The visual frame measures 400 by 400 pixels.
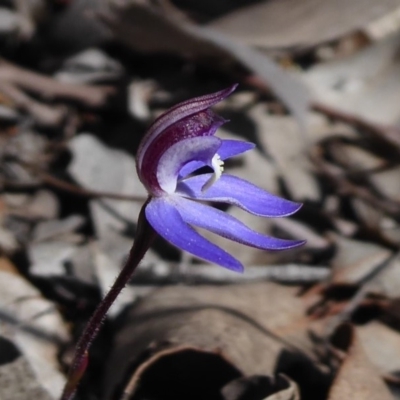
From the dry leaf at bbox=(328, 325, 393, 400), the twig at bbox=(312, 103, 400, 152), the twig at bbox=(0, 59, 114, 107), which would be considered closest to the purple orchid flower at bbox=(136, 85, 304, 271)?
the dry leaf at bbox=(328, 325, 393, 400)

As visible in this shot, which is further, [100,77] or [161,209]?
[100,77]

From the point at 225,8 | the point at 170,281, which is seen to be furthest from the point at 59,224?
the point at 225,8

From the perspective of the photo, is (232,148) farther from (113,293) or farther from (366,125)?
(366,125)

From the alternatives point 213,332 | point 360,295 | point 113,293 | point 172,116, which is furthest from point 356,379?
point 172,116

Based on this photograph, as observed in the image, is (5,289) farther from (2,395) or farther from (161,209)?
(161,209)

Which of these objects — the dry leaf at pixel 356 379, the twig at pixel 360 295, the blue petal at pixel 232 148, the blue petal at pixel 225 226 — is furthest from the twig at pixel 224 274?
the blue petal at pixel 225 226

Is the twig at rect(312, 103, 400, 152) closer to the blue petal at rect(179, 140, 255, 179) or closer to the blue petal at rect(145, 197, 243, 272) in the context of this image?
the blue petal at rect(179, 140, 255, 179)

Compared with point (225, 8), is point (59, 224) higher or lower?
lower
